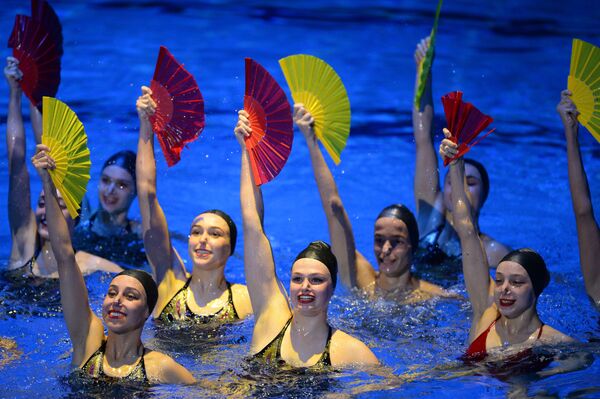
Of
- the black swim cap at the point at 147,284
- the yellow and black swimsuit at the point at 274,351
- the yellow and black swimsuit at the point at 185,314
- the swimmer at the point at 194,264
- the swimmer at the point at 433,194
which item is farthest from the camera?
the swimmer at the point at 433,194

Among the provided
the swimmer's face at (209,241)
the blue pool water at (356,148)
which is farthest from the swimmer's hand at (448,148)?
the swimmer's face at (209,241)

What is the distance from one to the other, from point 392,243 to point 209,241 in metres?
1.16

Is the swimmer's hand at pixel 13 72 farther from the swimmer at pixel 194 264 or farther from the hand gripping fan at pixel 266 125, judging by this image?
the hand gripping fan at pixel 266 125

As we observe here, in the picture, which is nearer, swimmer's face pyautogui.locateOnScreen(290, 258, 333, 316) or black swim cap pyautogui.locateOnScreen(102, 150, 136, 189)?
swimmer's face pyautogui.locateOnScreen(290, 258, 333, 316)

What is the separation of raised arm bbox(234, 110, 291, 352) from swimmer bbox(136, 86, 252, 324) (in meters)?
0.71

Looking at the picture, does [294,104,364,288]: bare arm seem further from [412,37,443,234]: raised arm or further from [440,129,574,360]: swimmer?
[412,37,443,234]: raised arm

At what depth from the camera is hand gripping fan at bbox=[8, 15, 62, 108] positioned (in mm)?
5832

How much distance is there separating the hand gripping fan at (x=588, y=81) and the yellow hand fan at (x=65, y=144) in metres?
2.56

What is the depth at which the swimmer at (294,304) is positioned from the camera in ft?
14.7

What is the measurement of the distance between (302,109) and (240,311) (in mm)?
1269

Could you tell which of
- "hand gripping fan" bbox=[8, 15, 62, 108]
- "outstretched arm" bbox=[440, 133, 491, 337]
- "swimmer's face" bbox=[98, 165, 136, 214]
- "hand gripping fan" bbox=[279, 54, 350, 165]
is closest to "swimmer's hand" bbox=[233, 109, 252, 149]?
"hand gripping fan" bbox=[279, 54, 350, 165]

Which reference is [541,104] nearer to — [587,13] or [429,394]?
[587,13]

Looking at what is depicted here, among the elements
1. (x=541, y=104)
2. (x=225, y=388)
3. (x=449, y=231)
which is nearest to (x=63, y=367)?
(x=225, y=388)

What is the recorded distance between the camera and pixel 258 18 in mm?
13414
